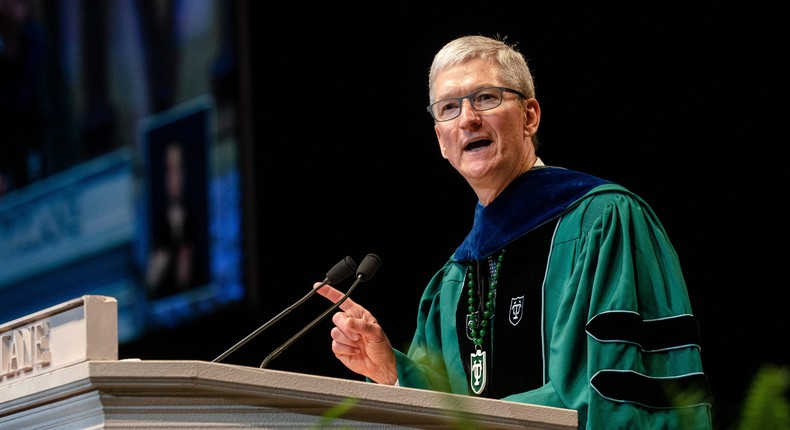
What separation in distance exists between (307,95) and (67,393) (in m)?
4.24

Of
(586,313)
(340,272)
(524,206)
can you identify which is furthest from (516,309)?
(340,272)

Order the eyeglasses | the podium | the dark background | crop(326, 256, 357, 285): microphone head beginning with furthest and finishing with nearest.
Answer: the dark background
the eyeglasses
crop(326, 256, 357, 285): microphone head
the podium

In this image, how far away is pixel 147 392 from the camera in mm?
1609

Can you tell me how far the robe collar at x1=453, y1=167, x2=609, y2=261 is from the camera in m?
3.04

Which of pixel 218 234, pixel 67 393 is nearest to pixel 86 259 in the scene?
pixel 218 234

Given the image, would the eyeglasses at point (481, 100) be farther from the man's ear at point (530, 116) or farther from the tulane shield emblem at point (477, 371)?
the tulane shield emblem at point (477, 371)

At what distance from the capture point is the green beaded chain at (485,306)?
306 cm

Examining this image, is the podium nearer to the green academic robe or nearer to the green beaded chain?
the green academic robe

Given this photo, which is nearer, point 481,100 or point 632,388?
point 632,388

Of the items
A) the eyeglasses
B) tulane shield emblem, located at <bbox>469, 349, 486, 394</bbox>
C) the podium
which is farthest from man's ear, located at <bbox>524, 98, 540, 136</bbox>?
the podium

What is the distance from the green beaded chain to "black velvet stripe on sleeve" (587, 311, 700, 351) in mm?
562

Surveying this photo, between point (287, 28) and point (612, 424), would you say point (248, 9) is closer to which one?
point (287, 28)

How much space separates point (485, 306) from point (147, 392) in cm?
160

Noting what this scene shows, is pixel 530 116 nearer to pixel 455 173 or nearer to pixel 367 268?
pixel 367 268
